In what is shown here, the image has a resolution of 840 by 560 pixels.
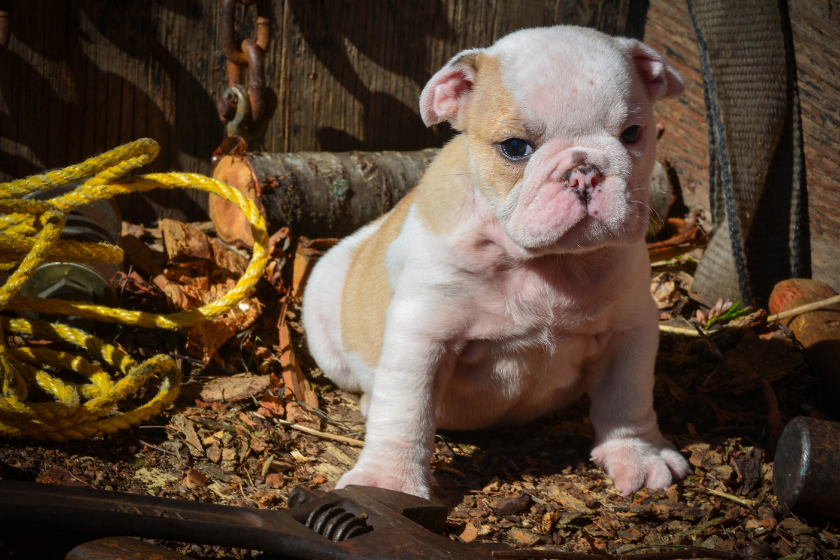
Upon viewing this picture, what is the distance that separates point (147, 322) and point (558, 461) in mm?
1708

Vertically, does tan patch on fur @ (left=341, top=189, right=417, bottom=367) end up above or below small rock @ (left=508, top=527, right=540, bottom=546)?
above

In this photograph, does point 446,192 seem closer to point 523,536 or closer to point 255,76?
point 523,536

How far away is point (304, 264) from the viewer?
12.2 ft

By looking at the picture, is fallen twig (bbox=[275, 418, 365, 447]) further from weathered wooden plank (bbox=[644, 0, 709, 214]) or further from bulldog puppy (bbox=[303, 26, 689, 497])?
weathered wooden plank (bbox=[644, 0, 709, 214])

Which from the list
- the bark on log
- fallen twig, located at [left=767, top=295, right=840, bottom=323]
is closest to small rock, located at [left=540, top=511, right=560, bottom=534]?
fallen twig, located at [left=767, top=295, right=840, bottom=323]

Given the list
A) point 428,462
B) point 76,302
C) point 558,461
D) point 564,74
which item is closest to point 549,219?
point 564,74

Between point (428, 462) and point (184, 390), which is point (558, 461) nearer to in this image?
point (428, 462)

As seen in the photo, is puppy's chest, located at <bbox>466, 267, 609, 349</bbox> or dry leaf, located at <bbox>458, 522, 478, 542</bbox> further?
puppy's chest, located at <bbox>466, 267, 609, 349</bbox>

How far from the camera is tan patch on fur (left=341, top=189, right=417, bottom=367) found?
2.60 m

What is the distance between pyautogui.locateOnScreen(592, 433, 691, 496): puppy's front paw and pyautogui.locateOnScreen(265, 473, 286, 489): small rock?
3.79 ft

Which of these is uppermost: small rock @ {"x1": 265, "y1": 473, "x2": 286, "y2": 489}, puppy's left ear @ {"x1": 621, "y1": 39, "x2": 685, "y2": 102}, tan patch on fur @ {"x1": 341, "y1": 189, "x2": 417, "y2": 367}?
puppy's left ear @ {"x1": 621, "y1": 39, "x2": 685, "y2": 102}

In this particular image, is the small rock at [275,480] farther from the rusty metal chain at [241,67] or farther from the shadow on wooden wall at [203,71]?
the rusty metal chain at [241,67]

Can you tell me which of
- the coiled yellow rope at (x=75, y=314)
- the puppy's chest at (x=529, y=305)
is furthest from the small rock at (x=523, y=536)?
the coiled yellow rope at (x=75, y=314)

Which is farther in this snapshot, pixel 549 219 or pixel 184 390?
pixel 184 390
